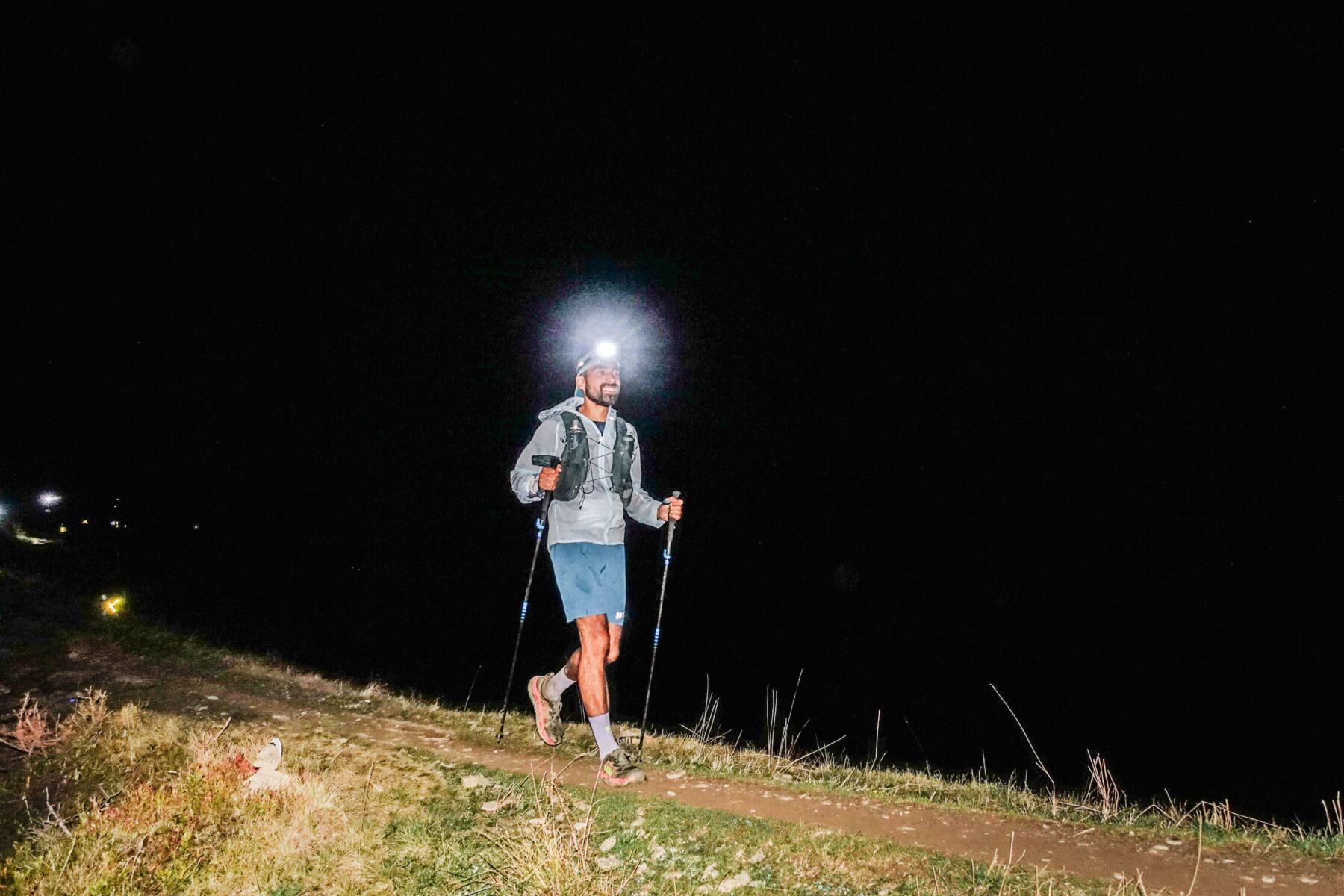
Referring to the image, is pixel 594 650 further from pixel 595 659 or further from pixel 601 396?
pixel 601 396

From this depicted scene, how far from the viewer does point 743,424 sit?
151 meters

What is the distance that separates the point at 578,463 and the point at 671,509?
992 mm

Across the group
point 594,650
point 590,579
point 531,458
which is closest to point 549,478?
point 531,458

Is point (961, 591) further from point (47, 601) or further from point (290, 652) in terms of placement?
point (47, 601)

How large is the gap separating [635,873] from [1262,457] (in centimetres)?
12669

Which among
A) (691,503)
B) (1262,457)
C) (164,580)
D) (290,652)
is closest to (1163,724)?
(290,652)

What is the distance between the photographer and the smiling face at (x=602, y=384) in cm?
638

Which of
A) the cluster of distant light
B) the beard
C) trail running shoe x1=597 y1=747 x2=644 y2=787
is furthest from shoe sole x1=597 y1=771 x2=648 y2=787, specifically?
the cluster of distant light

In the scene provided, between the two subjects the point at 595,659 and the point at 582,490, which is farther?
the point at 582,490

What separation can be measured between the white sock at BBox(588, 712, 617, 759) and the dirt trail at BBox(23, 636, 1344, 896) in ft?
0.62

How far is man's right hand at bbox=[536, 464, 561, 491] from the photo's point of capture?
595 cm

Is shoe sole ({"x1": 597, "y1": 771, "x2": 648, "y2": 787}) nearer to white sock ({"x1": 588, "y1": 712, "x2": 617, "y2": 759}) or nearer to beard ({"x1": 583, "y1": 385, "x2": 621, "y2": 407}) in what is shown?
white sock ({"x1": 588, "y1": 712, "x2": 617, "y2": 759})

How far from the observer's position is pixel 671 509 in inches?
258

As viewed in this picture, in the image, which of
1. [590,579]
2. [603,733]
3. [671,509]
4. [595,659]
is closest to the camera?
[603,733]
